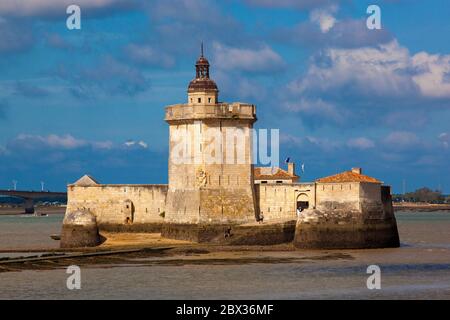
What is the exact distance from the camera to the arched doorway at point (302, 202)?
60594mm

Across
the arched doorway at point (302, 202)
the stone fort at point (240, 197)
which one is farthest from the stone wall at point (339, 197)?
the arched doorway at point (302, 202)

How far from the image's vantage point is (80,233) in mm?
61312

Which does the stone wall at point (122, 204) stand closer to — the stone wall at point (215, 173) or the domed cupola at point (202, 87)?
the stone wall at point (215, 173)

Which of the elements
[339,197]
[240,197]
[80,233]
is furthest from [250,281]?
[80,233]

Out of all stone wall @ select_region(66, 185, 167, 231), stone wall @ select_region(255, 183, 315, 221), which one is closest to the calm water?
stone wall @ select_region(255, 183, 315, 221)

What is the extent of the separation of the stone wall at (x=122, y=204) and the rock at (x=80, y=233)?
9.87ft

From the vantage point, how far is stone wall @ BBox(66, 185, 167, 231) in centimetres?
6469

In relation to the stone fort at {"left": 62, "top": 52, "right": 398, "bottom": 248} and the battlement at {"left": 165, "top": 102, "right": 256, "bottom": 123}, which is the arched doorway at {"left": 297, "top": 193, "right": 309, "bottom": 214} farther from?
the battlement at {"left": 165, "top": 102, "right": 256, "bottom": 123}

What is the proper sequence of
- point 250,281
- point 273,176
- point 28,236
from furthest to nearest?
point 28,236, point 273,176, point 250,281

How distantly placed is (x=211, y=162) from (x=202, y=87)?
393 centimetres

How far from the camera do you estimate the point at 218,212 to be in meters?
60.3

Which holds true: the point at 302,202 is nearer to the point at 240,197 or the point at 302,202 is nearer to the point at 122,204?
the point at 240,197

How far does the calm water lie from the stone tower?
8.09 m

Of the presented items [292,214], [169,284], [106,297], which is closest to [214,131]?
[292,214]
